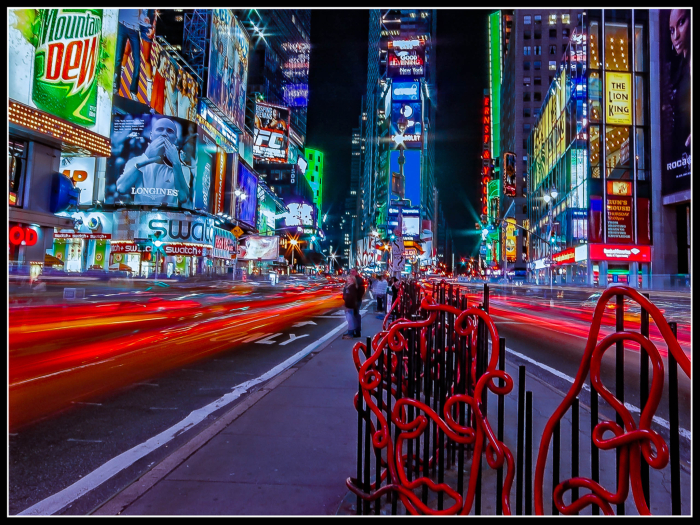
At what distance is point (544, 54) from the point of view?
90062 millimetres

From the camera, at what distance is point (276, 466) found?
3793mm

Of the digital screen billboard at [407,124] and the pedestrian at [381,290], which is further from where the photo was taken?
the digital screen billboard at [407,124]

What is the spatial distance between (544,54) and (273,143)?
62104 millimetres

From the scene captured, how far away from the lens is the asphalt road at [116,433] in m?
3.59

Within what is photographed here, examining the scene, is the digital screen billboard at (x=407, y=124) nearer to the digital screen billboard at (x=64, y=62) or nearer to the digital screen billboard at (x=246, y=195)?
the digital screen billboard at (x=246, y=195)

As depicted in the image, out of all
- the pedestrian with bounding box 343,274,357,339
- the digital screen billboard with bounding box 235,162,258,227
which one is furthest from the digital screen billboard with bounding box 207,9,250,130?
the pedestrian with bounding box 343,274,357,339

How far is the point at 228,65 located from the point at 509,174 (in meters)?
57.4

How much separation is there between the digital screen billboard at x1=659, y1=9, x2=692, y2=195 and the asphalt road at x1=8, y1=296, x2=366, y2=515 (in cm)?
4584

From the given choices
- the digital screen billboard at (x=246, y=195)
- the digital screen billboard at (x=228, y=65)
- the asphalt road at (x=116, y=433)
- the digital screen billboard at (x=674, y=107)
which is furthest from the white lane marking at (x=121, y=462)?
the digital screen billboard at (x=246, y=195)

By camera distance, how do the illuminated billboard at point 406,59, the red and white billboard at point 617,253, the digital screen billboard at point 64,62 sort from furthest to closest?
the illuminated billboard at point 406,59
the red and white billboard at point 617,253
the digital screen billboard at point 64,62

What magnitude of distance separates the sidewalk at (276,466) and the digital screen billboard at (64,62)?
23.7m

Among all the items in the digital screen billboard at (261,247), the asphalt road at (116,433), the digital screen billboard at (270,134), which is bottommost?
the asphalt road at (116,433)

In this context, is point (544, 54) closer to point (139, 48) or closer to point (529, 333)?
point (139, 48)

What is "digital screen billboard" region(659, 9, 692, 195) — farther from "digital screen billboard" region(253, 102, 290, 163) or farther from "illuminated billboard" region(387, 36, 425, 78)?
"illuminated billboard" region(387, 36, 425, 78)
